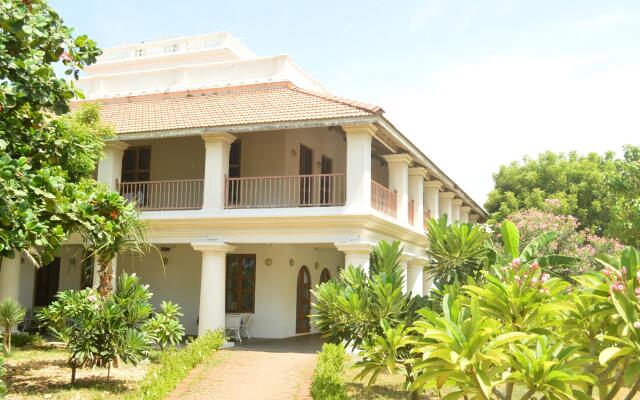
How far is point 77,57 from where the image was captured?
326 inches

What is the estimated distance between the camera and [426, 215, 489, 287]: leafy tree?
28.9 feet

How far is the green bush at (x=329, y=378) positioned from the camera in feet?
29.1

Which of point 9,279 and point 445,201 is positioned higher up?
point 445,201

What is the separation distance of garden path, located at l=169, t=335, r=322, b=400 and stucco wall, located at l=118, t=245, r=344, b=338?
207 cm

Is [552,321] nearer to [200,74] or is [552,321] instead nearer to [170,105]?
[170,105]

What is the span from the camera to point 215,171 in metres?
15.2

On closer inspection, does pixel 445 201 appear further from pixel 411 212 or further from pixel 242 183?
pixel 242 183

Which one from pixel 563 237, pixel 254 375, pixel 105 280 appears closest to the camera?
pixel 254 375

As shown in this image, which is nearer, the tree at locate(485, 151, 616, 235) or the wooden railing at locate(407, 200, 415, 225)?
the wooden railing at locate(407, 200, 415, 225)

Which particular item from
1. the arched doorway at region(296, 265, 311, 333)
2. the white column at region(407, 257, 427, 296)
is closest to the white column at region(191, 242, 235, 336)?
the arched doorway at region(296, 265, 311, 333)

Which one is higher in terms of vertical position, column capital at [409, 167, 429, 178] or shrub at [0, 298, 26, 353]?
column capital at [409, 167, 429, 178]

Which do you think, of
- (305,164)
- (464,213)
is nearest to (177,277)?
(305,164)

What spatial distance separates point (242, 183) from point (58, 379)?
21.9ft

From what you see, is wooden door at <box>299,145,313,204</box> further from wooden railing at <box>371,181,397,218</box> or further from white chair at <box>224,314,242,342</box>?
white chair at <box>224,314,242,342</box>
